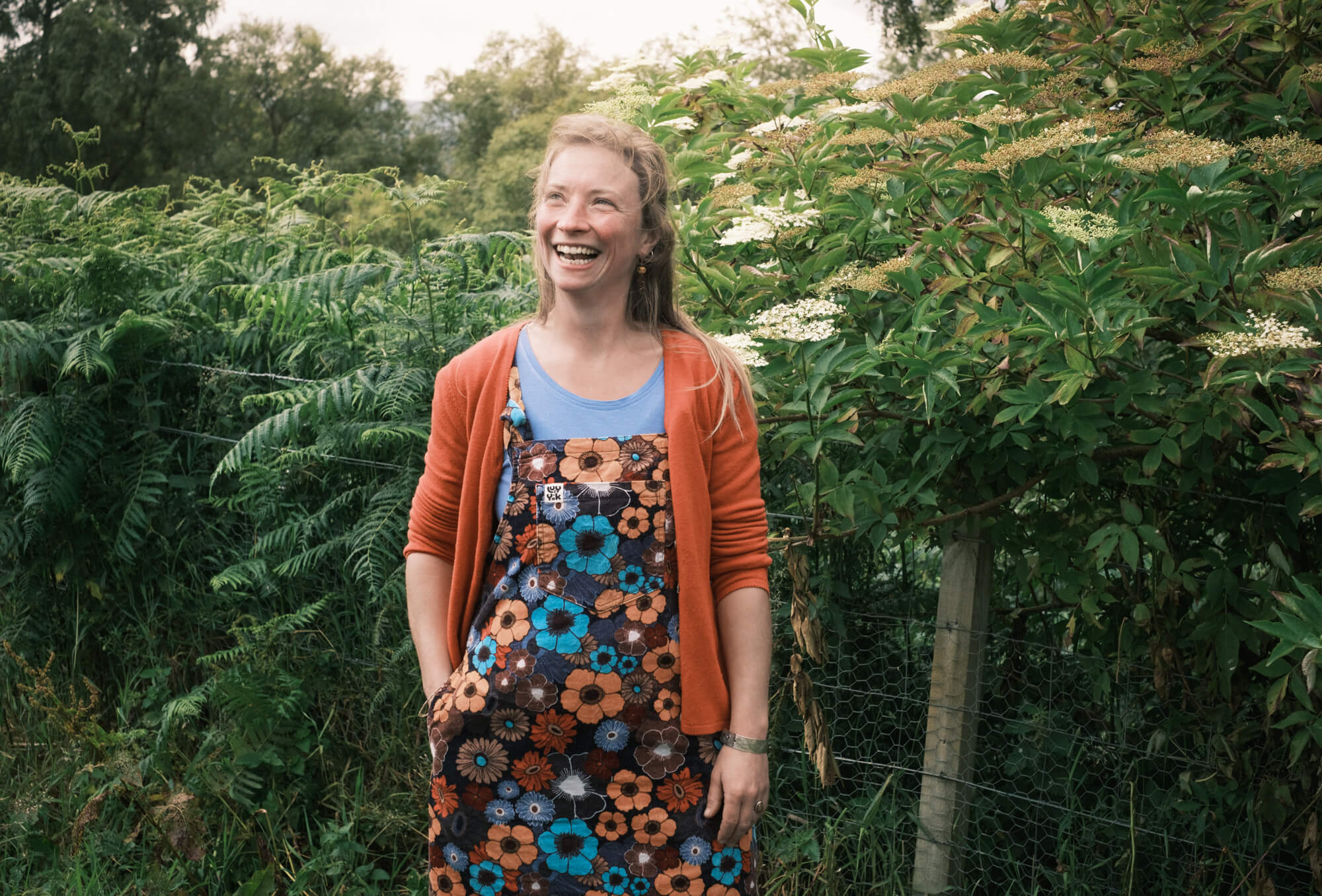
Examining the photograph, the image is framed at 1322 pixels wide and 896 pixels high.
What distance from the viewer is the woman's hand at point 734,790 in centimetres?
171

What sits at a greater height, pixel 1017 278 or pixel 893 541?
pixel 1017 278

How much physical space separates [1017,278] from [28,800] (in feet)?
10.6

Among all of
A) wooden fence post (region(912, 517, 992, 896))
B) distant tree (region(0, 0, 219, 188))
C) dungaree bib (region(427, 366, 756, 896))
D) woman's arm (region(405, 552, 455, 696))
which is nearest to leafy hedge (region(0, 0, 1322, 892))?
wooden fence post (region(912, 517, 992, 896))

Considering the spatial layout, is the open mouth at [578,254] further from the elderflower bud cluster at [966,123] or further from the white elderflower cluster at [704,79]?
the white elderflower cluster at [704,79]

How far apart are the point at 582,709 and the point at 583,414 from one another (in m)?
0.48

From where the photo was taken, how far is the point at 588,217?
67.6 inches

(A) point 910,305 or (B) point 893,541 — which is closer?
(A) point 910,305

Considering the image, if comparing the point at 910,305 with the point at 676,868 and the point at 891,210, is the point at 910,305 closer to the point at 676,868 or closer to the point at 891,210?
the point at 891,210

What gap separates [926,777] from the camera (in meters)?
2.54

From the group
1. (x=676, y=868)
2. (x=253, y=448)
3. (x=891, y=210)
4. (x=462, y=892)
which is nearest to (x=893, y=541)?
(x=891, y=210)

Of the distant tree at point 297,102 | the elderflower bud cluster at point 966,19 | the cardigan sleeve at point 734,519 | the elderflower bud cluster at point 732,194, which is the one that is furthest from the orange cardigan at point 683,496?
the distant tree at point 297,102

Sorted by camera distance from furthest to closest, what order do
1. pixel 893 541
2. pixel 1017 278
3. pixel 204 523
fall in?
pixel 204 523 < pixel 893 541 < pixel 1017 278

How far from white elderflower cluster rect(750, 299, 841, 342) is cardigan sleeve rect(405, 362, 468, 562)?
22.6 inches

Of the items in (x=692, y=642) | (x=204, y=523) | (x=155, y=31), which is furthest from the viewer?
(x=155, y=31)
